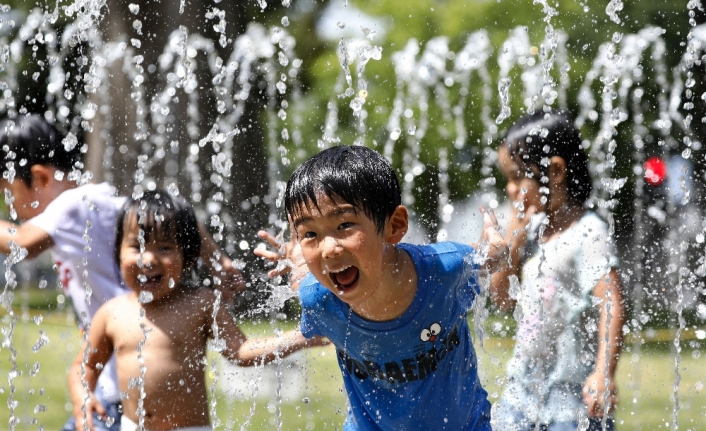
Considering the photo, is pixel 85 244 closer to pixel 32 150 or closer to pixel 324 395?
pixel 32 150

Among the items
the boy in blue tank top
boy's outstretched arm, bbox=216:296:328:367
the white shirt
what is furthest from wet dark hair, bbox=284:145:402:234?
the white shirt

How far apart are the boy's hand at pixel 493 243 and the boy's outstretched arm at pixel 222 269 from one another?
1.09 metres

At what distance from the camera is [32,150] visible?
163 inches

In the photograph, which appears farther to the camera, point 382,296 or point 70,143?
point 70,143

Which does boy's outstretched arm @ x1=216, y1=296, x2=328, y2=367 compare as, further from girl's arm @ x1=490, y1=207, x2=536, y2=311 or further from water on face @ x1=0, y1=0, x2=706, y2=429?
water on face @ x1=0, y1=0, x2=706, y2=429

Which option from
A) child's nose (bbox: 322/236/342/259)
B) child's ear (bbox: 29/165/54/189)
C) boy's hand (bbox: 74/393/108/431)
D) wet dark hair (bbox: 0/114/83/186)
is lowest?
boy's hand (bbox: 74/393/108/431)

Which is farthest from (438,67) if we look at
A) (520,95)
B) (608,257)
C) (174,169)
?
(608,257)

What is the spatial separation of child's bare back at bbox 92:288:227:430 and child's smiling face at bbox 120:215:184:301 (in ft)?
0.22

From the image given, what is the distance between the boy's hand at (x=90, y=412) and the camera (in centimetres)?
349

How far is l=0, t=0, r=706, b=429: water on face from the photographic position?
28.2 ft

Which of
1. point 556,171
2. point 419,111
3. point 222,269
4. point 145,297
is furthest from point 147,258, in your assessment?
point 419,111

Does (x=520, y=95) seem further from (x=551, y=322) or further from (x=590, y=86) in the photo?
(x=551, y=322)

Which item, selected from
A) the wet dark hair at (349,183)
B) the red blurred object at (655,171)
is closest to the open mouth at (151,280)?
the wet dark hair at (349,183)

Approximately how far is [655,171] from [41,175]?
7.49 metres
